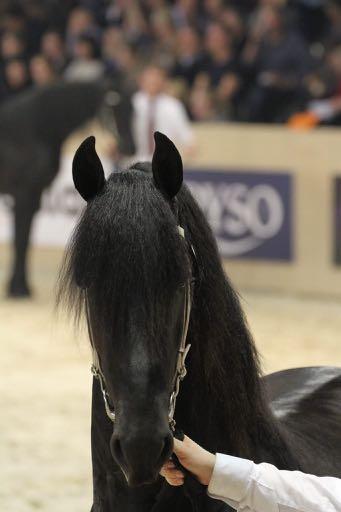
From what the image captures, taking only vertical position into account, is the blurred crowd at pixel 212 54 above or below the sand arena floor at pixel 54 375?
above

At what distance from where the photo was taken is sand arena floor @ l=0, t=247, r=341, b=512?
546 cm

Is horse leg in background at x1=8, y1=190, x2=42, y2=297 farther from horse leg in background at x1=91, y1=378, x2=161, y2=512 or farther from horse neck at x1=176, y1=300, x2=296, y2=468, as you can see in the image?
horse leg in background at x1=91, y1=378, x2=161, y2=512

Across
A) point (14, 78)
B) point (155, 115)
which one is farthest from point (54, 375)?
point (14, 78)

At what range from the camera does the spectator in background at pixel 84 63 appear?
1448 cm

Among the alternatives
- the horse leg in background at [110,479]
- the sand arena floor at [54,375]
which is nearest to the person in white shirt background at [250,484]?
the horse leg in background at [110,479]

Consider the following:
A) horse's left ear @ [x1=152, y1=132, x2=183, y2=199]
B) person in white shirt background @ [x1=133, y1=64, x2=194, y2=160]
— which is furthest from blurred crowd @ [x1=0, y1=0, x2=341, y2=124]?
horse's left ear @ [x1=152, y1=132, x2=183, y2=199]

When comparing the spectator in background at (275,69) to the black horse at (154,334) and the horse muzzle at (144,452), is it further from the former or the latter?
the horse muzzle at (144,452)

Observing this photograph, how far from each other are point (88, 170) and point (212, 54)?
10.9m

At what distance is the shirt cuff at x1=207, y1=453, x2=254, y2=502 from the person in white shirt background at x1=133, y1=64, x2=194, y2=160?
9440 millimetres

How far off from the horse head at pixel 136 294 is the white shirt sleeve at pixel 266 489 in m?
0.18

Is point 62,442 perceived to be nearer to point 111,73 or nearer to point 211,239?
point 211,239

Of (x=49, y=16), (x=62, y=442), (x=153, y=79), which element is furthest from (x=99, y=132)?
(x=62, y=442)

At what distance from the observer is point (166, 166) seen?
249 centimetres

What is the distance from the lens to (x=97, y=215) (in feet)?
8.04
